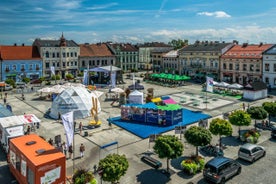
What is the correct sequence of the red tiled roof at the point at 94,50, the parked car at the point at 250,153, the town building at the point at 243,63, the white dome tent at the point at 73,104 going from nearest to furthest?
the parked car at the point at 250,153 → the white dome tent at the point at 73,104 → the town building at the point at 243,63 → the red tiled roof at the point at 94,50

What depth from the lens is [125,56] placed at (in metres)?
87.9

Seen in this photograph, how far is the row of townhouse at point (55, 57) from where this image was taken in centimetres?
6266

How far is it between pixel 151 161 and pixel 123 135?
744 cm

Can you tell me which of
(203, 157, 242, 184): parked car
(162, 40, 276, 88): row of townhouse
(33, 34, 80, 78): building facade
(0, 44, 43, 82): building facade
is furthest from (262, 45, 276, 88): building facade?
(0, 44, 43, 82): building facade

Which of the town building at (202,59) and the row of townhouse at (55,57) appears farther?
the town building at (202,59)

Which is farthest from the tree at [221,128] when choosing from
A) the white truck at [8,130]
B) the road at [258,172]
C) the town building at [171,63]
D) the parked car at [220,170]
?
the town building at [171,63]

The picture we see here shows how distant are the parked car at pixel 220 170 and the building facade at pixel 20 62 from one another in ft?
189

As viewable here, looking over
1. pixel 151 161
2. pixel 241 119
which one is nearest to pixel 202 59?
pixel 241 119

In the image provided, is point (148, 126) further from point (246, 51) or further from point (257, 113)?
point (246, 51)

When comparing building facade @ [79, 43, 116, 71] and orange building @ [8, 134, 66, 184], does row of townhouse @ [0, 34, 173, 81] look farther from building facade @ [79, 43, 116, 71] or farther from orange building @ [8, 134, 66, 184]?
orange building @ [8, 134, 66, 184]

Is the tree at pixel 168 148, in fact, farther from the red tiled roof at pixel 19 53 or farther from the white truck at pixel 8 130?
the red tiled roof at pixel 19 53

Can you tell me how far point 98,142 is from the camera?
24422 millimetres

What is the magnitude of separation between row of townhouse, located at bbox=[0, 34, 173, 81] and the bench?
43.6 m

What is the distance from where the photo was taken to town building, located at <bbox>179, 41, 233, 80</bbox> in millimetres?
64062
